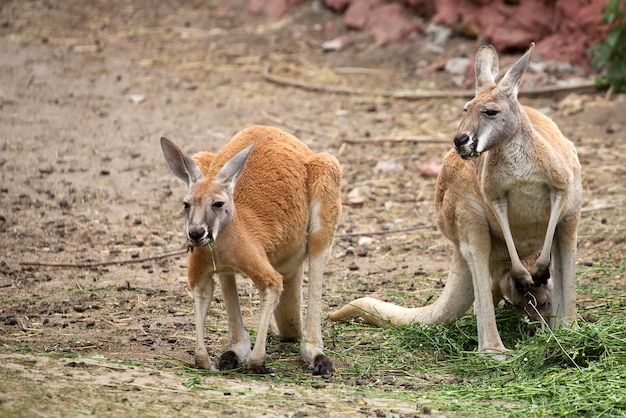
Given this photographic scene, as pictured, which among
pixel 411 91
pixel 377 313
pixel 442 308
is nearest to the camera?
pixel 442 308

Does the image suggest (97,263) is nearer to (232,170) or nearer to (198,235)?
(232,170)

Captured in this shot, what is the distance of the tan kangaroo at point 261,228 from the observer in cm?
459

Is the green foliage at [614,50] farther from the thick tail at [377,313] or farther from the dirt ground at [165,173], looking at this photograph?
the thick tail at [377,313]

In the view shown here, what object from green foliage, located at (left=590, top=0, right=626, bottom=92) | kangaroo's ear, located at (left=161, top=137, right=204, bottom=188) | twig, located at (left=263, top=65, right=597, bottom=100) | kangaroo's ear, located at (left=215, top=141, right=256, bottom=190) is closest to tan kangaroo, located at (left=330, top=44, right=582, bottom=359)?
kangaroo's ear, located at (left=215, top=141, right=256, bottom=190)

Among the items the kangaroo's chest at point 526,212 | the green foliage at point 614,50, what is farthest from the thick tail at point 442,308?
the green foliage at point 614,50

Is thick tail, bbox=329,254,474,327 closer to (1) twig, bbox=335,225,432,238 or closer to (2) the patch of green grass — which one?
(2) the patch of green grass

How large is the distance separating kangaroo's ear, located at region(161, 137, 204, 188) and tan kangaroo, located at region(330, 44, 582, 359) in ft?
4.07

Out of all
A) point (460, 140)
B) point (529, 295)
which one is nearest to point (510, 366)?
point (529, 295)

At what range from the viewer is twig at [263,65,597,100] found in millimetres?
9961

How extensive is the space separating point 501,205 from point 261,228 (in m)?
1.22

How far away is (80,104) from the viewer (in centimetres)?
1062

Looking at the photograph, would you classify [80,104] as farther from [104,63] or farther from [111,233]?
[111,233]

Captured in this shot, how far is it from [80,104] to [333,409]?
23.7 ft

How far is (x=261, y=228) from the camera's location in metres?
4.79
